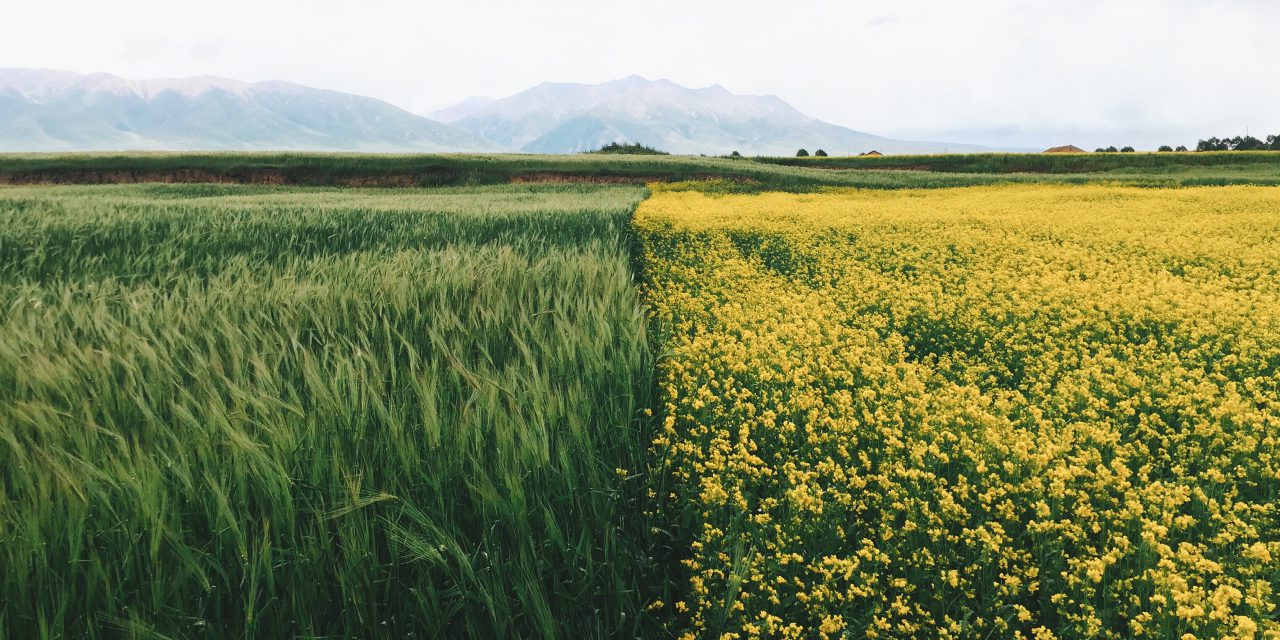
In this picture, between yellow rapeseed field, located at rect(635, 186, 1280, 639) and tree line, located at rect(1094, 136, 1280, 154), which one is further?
tree line, located at rect(1094, 136, 1280, 154)

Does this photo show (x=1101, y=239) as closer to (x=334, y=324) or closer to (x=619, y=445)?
(x=619, y=445)

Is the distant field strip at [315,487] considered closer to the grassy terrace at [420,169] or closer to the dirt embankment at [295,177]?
the grassy terrace at [420,169]

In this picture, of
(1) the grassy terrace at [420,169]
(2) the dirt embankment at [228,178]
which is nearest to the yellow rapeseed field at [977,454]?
(1) the grassy terrace at [420,169]

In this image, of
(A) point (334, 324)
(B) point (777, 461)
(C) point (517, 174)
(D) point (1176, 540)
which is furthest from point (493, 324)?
(C) point (517, 174)

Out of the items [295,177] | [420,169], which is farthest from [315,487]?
[295,177]


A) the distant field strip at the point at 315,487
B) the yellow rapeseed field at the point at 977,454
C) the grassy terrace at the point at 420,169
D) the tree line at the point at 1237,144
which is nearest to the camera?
the distant field strip at the point at 315,487

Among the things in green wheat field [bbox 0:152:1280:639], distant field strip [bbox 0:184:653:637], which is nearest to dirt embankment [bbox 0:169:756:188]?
green wheat field [bbox 0:152:1280:639]

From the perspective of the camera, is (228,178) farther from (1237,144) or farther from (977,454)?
(1237,144)

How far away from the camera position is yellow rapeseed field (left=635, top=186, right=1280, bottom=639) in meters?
2.10

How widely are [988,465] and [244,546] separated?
2980mm

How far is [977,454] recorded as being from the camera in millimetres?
2910

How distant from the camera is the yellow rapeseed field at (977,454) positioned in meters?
2.10

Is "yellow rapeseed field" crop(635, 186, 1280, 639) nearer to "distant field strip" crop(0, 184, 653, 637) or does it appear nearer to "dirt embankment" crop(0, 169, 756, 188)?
"distant field strip" crop(0, 184, 653, 637)

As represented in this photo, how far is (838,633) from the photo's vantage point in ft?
6.68
